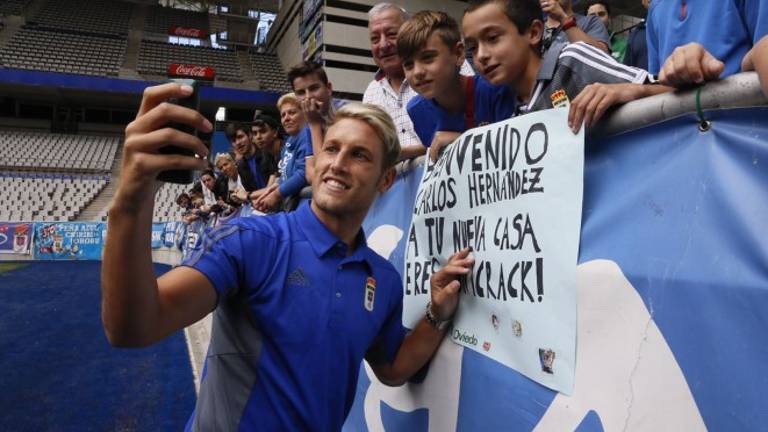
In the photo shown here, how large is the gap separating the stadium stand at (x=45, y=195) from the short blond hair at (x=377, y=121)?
2200 centimetres

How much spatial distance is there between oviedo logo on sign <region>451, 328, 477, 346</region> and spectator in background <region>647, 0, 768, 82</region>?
857 millimetres

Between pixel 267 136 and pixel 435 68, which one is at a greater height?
pixel 267 136

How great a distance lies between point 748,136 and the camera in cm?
87

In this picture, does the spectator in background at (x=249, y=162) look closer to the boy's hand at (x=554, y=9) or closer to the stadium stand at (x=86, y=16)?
the boy's hand at (x=554, y=9)

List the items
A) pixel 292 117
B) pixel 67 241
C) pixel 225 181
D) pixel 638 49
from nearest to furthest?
pixel 638 49
pixel 292 117
pixel 225 181
pixel 67 241

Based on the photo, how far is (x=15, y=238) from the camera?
15672 mm

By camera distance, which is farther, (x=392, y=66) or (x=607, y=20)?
(x=607, y=20)

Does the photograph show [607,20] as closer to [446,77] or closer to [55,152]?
[446,77]

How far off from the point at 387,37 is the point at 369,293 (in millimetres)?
1794

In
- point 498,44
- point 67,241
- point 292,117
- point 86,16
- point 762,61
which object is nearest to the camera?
point 762,61

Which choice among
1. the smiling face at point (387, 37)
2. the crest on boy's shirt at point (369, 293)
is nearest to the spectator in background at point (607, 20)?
the smiling face at point (387, 37)

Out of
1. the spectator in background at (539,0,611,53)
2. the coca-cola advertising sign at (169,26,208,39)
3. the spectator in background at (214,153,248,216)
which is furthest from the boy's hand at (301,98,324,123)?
the coca-cola advertising sign at (169,26,208,39)

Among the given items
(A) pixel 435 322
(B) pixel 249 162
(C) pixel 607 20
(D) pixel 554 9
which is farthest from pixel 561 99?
(B) pixel 249 162

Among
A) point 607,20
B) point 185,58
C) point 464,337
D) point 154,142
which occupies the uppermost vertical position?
point 185,58
